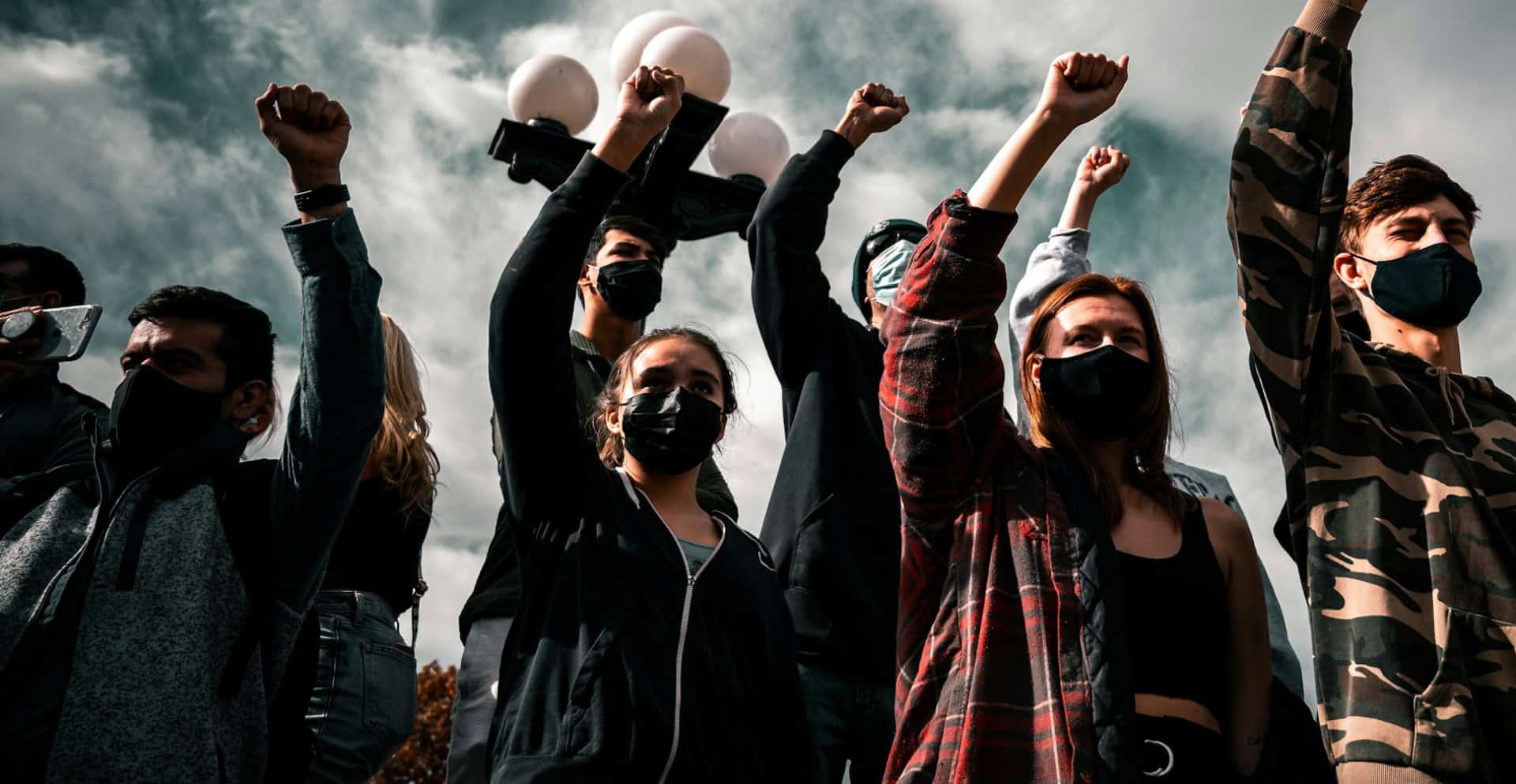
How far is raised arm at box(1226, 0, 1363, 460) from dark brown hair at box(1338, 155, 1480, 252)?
1.61 ft

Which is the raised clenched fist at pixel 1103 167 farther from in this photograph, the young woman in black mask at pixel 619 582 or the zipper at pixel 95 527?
the zipper at pixel 95 527

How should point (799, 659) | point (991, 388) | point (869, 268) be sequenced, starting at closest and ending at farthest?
point (991, 388) < point (799, 659) < point (869, 268)

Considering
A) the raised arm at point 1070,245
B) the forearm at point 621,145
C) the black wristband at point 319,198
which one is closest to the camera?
the black wristband at point 319,198

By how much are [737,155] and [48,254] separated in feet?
11.7

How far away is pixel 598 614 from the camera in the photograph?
3070mm

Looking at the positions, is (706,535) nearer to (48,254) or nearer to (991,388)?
(991,388)

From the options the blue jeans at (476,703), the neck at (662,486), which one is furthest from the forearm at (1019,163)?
the blue jeans at (476,703)

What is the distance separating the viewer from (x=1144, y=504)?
303cm

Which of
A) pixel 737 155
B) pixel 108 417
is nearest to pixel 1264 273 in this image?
pixel 108 417

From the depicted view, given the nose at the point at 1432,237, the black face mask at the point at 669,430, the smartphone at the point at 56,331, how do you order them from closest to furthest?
the nose at the point at 1432,237
the black face mask at the point at 669,430
the smartphone at the point at 56,331

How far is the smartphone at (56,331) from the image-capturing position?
12.2 ft

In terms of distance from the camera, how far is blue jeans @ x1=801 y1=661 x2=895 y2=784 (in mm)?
3695

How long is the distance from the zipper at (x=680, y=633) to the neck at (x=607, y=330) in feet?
5.07

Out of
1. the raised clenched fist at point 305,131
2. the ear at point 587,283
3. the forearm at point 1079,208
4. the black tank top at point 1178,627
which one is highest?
the ear at point 587,283
